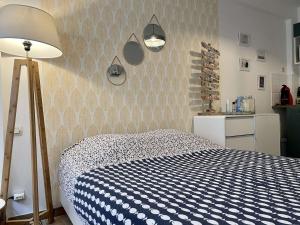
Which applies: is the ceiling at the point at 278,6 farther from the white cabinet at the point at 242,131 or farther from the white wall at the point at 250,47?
the white cabinet at the point at 242,131

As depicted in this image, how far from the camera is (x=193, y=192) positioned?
1.20 metres

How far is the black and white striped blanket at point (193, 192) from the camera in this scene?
0.95 meters

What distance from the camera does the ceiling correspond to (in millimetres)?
3834

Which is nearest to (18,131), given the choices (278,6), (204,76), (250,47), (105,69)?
(105,69)

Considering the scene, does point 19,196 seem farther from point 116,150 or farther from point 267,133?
point 267,133

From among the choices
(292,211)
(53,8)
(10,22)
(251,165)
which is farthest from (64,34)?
(292,211)

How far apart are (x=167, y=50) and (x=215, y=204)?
2.23m

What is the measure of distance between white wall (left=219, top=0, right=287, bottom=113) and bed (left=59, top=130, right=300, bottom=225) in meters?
1.51

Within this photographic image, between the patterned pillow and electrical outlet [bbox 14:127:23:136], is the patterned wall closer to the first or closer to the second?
electrical outlet [bbox 14:127:23:136]

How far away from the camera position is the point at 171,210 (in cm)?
100

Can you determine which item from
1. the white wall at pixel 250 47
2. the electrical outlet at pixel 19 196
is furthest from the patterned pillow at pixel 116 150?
the white wall at pixel 250 47

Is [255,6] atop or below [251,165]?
atop

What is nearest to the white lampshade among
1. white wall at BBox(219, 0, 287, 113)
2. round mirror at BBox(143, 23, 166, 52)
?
round mirror at BBox(143, 23, 166, 52)

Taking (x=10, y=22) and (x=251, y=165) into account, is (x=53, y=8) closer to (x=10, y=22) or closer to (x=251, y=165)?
(x=10, y=22)
